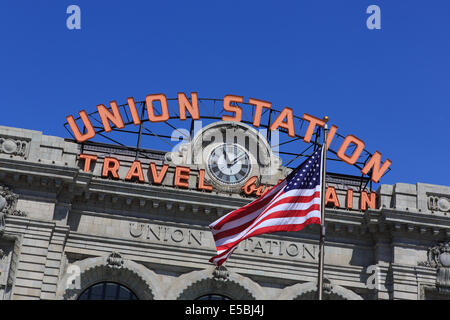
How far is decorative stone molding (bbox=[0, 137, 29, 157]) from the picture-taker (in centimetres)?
4697

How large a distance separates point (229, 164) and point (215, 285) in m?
7.55

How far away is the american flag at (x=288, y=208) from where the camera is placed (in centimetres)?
3275

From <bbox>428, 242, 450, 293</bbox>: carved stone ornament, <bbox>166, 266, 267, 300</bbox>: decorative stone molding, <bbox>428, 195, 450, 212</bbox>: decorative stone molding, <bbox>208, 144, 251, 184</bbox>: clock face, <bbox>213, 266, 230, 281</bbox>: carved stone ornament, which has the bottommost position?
<bbox>166, 266, 267, 300</bbox>: decorative stone molding

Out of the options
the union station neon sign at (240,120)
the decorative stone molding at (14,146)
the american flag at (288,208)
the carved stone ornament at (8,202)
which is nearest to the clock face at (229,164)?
the union station neon sign at (240,120)

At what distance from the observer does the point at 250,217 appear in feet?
113

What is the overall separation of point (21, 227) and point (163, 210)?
7.90 m

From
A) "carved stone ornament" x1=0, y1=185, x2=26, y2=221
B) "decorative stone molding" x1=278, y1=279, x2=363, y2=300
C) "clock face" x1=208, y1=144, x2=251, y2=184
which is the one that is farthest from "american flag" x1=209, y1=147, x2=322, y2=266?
"clock face" x1=208, y1=144, x2=251, y2=184

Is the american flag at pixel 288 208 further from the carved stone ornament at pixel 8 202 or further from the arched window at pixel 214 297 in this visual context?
the carved stone ornament at pixel 8 202

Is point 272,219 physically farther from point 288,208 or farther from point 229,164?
point 229,164

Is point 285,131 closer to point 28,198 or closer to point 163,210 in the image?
point 163,210

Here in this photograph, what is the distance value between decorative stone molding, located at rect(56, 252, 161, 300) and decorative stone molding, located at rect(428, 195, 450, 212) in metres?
16.3

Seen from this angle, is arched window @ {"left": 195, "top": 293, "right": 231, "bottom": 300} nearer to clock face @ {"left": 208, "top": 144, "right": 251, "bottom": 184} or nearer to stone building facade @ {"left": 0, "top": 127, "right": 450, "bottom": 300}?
stone building facade @ {"left": 0, "top": 127, "right": 450, "bottom": 300}
